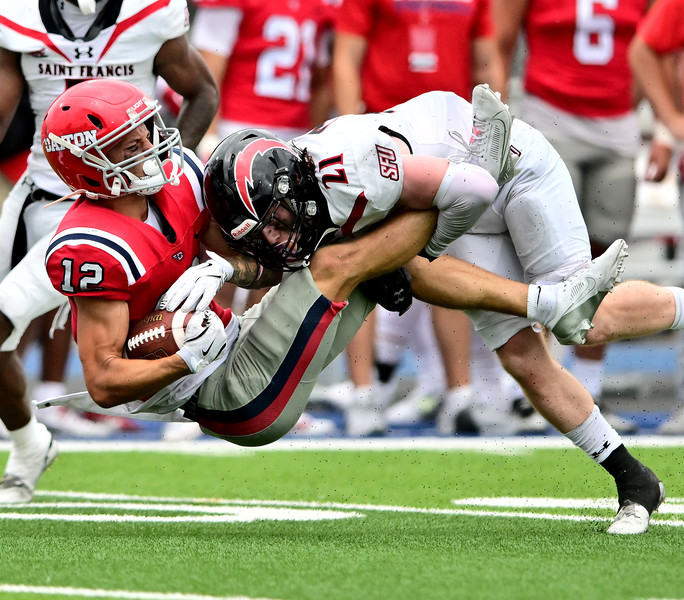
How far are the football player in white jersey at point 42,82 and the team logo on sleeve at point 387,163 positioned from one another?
3.69 ft

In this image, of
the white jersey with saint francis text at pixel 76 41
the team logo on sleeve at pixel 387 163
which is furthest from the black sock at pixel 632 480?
the white jersey with saint francis text at pixel 76 41

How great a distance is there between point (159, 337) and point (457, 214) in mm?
868

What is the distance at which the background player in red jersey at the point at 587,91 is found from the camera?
611cm

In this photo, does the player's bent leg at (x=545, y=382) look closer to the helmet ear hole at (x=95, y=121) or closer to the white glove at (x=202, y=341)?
the white glove at (x=202, y=341)

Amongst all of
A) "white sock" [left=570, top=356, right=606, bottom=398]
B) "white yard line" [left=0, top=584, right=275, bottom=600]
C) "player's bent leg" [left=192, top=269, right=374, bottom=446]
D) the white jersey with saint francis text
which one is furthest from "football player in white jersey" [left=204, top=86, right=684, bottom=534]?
"white sock" [left=570, top=356, right=606, bottom=398]

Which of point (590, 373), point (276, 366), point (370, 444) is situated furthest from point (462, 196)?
point (590, 373)

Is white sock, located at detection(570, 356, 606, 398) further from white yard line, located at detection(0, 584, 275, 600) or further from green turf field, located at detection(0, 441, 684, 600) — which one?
white yard line, located at detection(0, 584, 275, 600)

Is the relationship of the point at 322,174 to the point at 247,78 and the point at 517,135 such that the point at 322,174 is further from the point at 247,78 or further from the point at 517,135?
the point at 247,78

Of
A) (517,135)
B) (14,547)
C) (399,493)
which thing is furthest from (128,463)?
(517,135)

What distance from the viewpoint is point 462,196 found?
355 cm

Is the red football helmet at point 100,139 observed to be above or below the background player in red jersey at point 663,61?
above

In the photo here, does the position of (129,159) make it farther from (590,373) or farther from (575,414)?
(590,373)

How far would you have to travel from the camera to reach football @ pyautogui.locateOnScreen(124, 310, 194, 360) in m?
3.40

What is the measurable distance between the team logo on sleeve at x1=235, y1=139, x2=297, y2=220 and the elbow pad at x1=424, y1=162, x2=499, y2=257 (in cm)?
43
